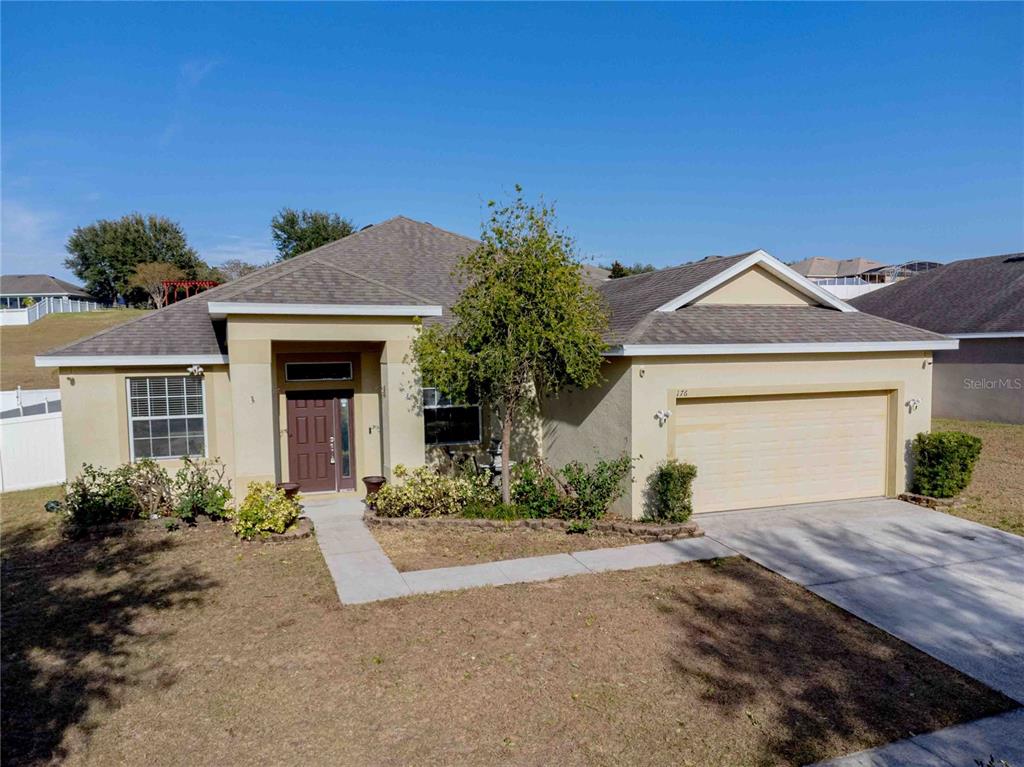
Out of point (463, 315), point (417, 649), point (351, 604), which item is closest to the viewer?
point (417, 649)

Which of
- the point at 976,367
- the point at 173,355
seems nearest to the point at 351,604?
the point at 173,355

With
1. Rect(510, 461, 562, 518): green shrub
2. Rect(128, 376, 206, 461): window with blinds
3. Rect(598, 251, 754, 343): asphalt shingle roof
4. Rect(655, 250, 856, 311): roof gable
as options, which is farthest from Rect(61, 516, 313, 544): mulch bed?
Rect(655, 250, 856, 311): roof gable

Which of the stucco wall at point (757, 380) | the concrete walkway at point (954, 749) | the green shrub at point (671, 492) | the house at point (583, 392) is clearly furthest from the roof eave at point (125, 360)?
the concrete walkway at point (954, 749)

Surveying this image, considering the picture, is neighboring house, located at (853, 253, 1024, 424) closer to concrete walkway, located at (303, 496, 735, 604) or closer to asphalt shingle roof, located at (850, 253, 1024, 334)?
asphalt shingle roof, located at (850, 253, 1024, 334)

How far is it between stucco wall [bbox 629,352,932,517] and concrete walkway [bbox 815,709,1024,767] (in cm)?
575

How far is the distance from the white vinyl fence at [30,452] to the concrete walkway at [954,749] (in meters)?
16.1

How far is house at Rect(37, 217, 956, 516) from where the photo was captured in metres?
11.0

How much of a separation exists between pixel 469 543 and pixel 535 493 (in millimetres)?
1578

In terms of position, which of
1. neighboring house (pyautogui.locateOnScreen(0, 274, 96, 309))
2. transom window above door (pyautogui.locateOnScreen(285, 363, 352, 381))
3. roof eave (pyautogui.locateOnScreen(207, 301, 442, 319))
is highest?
neighboring house (pyautogui.locateOnScreen(0, 274, 96, 309))

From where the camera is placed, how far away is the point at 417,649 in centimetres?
651

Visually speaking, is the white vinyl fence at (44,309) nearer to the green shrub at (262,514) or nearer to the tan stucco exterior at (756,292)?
the green shrub at (262,514)

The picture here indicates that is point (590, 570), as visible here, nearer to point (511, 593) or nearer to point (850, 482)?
point (511, 593)

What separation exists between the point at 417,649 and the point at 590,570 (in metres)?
2.99

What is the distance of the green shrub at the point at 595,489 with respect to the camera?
34.6ft
